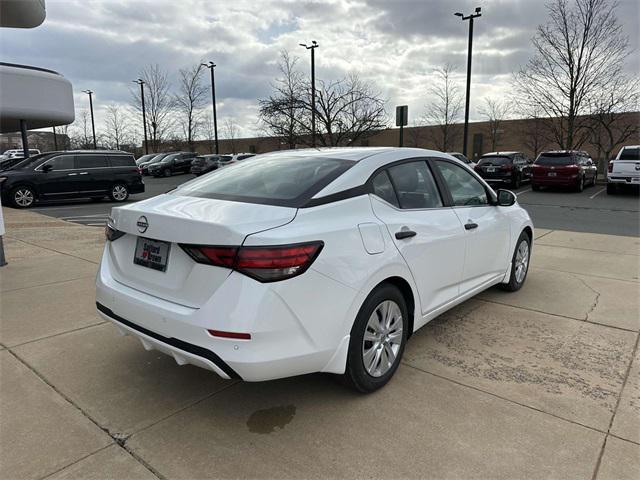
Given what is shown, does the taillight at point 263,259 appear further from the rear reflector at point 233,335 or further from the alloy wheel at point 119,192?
the alloy wheel at point 119,192

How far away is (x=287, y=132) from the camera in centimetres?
2769

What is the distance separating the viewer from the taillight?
7.78 ft

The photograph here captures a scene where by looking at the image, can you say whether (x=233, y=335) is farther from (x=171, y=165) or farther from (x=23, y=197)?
(x=171, y=165)

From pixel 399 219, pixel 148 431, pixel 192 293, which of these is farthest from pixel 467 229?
pixel 148 431

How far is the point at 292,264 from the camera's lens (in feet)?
7.98

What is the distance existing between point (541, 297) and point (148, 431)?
415 cm

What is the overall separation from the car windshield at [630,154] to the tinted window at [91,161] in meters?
18.9

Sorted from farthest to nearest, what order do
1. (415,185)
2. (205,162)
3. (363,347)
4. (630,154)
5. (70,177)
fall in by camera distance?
(205,162) < (630,154) < (70,177) < (415,185) < (363,347)

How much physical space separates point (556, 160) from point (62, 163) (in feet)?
61.0

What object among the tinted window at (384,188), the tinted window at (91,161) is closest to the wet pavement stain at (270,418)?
the tinted window at (384,188)

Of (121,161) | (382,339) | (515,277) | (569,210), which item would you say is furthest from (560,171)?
(382,339)

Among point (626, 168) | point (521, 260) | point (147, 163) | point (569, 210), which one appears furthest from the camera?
point (147, 163)

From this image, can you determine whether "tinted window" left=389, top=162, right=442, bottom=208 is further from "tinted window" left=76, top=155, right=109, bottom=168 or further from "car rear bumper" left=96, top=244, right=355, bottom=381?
"tinted window" left=76, top=155, right=109, bottom=168

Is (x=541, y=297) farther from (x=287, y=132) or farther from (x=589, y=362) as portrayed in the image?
(x=287, y=132)
